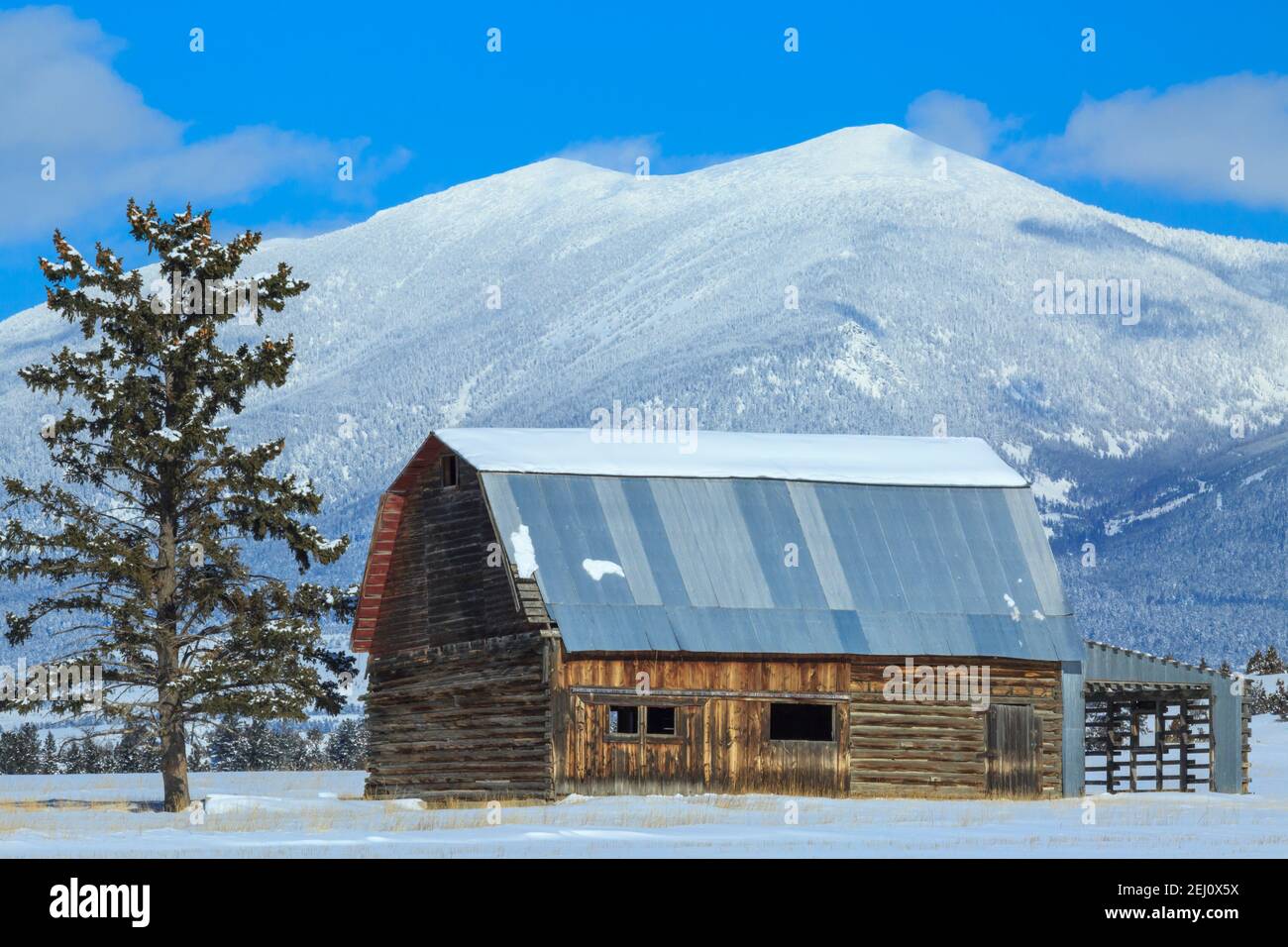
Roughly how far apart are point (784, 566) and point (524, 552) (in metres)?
5.52

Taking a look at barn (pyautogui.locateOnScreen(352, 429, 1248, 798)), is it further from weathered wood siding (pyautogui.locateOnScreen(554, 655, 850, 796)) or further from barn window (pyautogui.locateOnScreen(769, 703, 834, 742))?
barn window (pyautogui.locateOnScreen(769, 703, 834, 742))

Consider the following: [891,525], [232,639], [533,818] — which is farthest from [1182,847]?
[232,639]

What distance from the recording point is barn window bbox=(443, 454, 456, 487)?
48.6 metres

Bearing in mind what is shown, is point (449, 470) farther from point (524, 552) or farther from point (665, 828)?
point (665, 828)

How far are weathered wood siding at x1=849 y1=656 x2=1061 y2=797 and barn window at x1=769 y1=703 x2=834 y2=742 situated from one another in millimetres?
868

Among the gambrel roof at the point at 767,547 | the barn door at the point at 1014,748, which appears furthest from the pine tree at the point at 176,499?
the barn door at the point at 1014,748

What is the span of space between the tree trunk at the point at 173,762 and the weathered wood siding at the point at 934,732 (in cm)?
1362

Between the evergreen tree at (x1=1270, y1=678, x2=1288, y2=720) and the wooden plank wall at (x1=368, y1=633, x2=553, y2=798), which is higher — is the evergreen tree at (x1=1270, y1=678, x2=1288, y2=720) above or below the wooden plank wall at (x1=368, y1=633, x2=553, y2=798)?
below

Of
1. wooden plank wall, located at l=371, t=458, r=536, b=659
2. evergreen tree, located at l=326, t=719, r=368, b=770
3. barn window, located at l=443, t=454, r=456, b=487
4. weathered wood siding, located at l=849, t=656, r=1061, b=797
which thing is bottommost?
evergreen tree, located at l=326, t=719, r=368, b=770

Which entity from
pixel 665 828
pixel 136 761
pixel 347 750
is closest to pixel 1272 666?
pixel 347 750

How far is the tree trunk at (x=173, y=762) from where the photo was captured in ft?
153

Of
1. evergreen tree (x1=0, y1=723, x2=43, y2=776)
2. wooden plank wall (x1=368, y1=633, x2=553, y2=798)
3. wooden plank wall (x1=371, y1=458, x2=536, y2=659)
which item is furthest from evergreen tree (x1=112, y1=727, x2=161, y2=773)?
wooden plank wall (x1=371, y1=458, x2=536, y2=659)

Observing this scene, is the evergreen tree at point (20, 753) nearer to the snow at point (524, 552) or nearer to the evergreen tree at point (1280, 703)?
the evergreen tree at point (1280, 703)

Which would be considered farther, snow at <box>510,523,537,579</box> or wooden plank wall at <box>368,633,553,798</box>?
wooden plank wall at <box>368,633,553,798</box>
